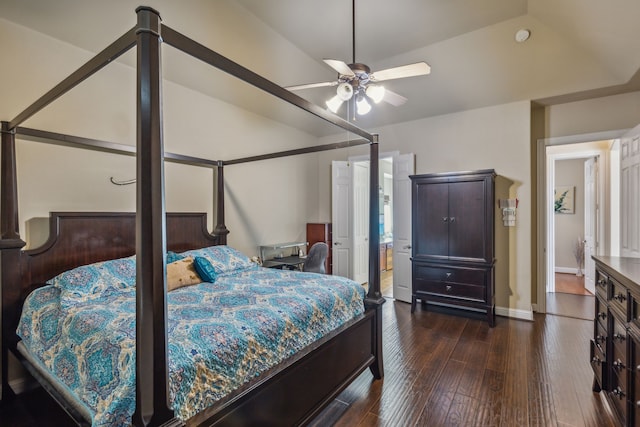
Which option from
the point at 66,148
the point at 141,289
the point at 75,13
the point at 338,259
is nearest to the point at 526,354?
the point at 338,259

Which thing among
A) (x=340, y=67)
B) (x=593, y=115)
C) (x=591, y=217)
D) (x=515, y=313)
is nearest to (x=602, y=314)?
(x=515, y=313)

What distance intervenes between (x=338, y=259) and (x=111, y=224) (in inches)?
139

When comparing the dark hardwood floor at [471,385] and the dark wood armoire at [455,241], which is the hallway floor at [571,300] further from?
the dark wood armoire at [455,241]

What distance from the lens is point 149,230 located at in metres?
1.01

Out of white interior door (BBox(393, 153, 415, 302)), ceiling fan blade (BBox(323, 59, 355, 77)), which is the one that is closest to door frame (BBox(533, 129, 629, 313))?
white interior door (BBox(393, 153, 415, 302))

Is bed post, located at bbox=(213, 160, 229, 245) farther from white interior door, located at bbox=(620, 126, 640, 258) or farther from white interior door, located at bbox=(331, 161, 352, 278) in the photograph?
white interior door, located at bbox=(620, 126, 640, 258)

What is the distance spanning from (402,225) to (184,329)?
3823 mm

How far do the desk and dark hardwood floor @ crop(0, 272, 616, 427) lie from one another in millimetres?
1551

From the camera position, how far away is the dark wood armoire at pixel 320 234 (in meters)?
5.36

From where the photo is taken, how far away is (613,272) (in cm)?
185

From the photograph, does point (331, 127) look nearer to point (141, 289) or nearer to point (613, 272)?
point (613, 272)

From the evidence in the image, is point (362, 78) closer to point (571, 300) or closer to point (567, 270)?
point (571, 300)

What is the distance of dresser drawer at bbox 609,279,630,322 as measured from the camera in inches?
65.5

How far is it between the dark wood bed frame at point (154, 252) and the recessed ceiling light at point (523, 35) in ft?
6.83
